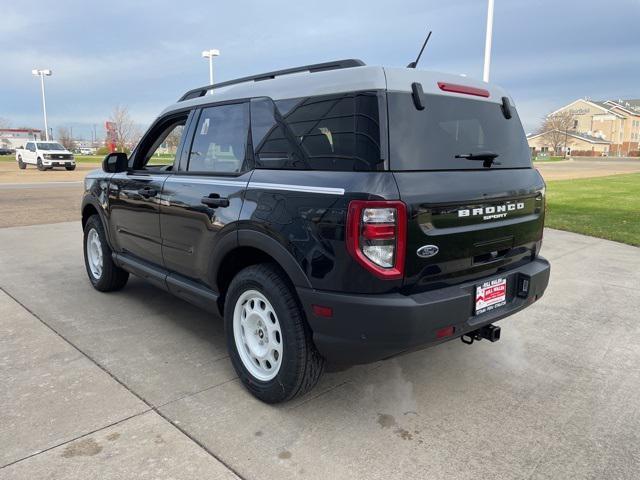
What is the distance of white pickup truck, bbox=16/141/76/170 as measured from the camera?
99.8ft

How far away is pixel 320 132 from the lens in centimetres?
268

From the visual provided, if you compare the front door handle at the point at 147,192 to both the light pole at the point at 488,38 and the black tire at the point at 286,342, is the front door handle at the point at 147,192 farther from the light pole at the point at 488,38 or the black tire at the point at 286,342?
the light pole at the point at 488,38

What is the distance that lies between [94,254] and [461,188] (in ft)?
13.8

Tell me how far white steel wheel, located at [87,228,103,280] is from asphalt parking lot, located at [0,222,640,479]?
0.65m

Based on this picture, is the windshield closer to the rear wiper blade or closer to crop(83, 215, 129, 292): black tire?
crop(83, 215, 129, 292): black tire

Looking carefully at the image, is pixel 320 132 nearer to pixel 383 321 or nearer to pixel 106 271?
pixel 383 321

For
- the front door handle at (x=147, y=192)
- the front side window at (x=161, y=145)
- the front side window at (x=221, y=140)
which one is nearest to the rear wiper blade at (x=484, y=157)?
the front side window at (x=221, y=140)

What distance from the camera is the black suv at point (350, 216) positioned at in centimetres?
243

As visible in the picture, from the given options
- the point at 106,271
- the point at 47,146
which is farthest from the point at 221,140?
the point at 47,146

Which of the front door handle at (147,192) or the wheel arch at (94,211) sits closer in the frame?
the front door handle at (147,192)

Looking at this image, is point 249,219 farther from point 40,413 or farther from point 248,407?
point 40,413

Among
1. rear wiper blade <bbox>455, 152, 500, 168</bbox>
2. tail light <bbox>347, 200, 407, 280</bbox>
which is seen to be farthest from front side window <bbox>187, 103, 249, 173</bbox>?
rear wiper blade <bbox>455, 152, 500, 168</bbox>

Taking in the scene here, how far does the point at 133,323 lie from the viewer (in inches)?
170

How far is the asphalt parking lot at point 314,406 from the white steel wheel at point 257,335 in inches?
8.8
